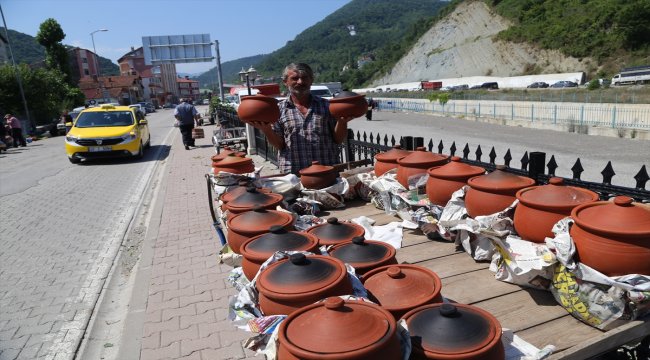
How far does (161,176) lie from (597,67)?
171ft

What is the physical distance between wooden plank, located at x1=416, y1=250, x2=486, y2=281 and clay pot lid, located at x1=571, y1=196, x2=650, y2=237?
677 millimetres

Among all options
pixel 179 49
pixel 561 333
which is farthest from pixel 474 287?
pixel 179 49

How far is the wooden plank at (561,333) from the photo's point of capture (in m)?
1.68

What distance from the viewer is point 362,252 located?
1.91 meters

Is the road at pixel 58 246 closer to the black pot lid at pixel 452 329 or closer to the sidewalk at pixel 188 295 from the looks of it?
the sidewalk at pixel 188 295

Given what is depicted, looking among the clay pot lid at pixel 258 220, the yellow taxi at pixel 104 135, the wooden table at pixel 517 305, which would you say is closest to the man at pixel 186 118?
the yellow taxi at pixel 104 135

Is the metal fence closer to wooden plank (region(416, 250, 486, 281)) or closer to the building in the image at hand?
wooden plank (region(416, 250, 486, 281))

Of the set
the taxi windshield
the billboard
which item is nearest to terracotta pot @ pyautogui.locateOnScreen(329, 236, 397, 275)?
the taxi windshield

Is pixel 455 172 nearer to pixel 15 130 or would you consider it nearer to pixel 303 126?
pixel 303 126

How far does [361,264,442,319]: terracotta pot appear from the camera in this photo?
5.09 ft

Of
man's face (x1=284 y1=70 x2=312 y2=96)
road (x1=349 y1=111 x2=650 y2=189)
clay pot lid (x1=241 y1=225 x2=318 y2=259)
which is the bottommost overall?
road (x1=349 y1=111 x2=650 y2=189)

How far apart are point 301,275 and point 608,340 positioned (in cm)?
122

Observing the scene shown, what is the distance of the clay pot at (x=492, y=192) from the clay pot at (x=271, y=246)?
102cm

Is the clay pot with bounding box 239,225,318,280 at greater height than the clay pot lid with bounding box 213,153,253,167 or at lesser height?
lesser
